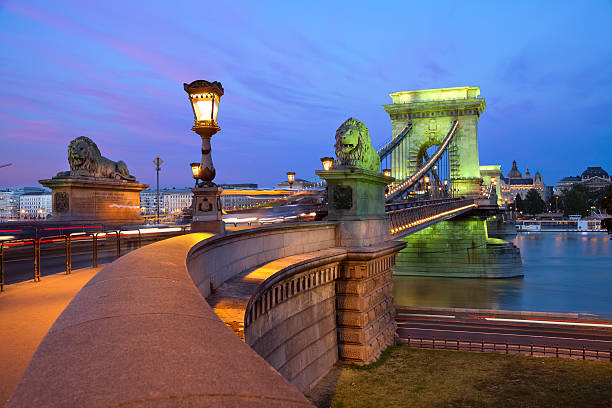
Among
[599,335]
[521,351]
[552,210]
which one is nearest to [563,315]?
[599,335]

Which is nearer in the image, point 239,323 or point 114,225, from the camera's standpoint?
point 239,323

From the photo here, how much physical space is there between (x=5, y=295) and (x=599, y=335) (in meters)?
25.1

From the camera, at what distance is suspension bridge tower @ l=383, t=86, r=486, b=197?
175ft

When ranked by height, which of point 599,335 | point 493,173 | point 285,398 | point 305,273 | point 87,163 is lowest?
point 599,335

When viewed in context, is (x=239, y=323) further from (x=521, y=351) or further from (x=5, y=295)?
(x=521, y=351)

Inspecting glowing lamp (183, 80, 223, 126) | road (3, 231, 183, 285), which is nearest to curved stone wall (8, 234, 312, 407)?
glowing lamp (183, 80, 223, 126)

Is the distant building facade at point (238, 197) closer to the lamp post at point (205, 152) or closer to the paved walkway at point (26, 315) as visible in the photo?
the lamp post at point (205, 152)

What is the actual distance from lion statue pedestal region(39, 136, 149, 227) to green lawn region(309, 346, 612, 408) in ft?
29.1

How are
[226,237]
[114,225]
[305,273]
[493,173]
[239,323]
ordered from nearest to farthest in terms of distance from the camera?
[239,323], [226,237], [305,273], [114,225], [493,173]

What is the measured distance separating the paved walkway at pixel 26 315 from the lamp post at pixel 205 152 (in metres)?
2.03

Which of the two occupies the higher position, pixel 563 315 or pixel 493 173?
pixel 493 173

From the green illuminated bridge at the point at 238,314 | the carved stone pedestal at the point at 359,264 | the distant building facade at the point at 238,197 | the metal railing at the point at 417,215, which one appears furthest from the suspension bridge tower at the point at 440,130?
the carved stone pedestal at the point at 359,264

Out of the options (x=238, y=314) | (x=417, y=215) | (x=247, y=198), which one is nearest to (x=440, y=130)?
(x=247, y=198)

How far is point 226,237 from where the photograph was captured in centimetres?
797
